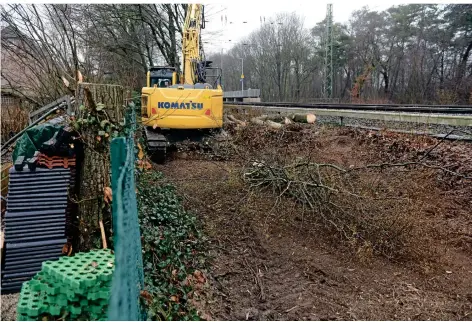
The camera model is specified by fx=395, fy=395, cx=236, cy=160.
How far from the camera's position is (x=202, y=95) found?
32.7ft

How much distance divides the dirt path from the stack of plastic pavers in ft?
5.58

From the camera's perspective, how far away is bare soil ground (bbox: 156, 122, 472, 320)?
3.98 metres

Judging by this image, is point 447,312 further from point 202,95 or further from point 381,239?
point 202,95

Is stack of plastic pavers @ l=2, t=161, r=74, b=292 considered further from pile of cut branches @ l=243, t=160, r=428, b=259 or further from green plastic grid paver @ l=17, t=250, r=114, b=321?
pile of cut branches @ l=243, t=160, r=428, b=259

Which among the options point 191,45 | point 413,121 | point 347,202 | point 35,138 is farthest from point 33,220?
point 191,45

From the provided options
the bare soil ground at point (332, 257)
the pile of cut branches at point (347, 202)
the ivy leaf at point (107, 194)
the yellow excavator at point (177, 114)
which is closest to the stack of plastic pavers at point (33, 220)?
the ivy leaf at point (107, 194)

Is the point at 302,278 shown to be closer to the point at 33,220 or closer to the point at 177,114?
the point at 33,220

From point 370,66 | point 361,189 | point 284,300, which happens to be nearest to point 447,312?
point 284,300

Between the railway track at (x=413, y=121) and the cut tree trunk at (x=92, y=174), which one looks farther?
the railway track at (x=413, y=121)

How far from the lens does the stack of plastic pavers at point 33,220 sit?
151 inches

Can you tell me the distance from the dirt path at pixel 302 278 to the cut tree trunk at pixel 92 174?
138cm

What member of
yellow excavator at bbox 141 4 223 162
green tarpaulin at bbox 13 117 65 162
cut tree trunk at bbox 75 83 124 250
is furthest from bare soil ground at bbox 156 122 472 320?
green tarpaulin at bbox 13 117 65 162

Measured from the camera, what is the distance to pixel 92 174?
14.1ft

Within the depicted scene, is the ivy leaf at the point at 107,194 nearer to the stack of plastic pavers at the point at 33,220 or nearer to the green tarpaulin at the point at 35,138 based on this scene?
the stack of plastic pavers at the point at 33,220
